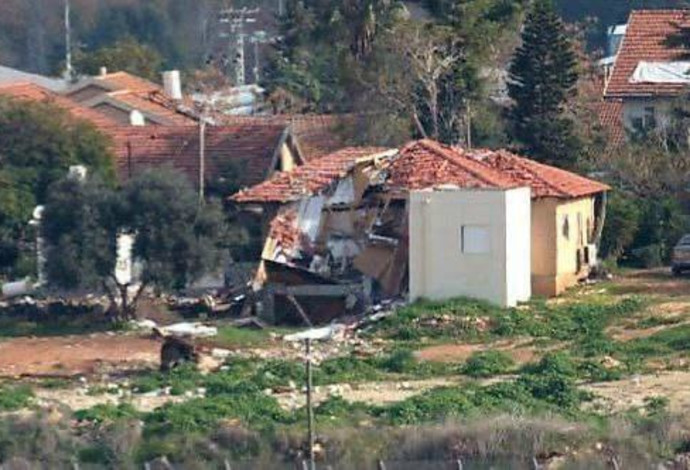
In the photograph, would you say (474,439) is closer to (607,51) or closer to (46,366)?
(46,366)

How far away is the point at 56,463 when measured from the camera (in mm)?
26859

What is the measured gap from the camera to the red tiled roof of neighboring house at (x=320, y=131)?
56100 millimetres

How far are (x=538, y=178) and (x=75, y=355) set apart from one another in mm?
10558

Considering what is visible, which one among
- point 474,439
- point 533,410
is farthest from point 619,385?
point 474,439

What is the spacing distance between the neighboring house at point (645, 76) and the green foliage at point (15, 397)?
85.1ft

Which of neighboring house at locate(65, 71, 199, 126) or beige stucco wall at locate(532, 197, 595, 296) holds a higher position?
neighboring house at locate(65, 71, 199, 126)

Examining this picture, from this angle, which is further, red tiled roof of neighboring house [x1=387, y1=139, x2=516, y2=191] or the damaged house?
red tiled roof of neighboring house [x1=387, y1=139, x2=516, y2=191]

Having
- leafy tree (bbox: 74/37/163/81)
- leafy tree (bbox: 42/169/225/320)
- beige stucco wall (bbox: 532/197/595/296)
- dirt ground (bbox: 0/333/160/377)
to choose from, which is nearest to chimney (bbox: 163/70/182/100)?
leafy tree (bbox: 74/37/163/81)

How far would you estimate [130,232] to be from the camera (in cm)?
4056

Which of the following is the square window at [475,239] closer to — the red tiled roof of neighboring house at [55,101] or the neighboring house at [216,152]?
the neighboring house at [216,152]

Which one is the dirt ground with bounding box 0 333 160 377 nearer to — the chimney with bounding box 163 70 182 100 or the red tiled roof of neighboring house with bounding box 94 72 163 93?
the red tiled roof of neighboring house with bounding box 94 72 163 93

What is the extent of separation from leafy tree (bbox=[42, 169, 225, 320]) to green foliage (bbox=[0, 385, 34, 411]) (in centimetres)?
650

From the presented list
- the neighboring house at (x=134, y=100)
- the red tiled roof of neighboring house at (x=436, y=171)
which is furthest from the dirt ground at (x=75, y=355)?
the neighboring house at (x=134, y=100)

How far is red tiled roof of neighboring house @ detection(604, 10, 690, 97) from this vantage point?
60.9 m
